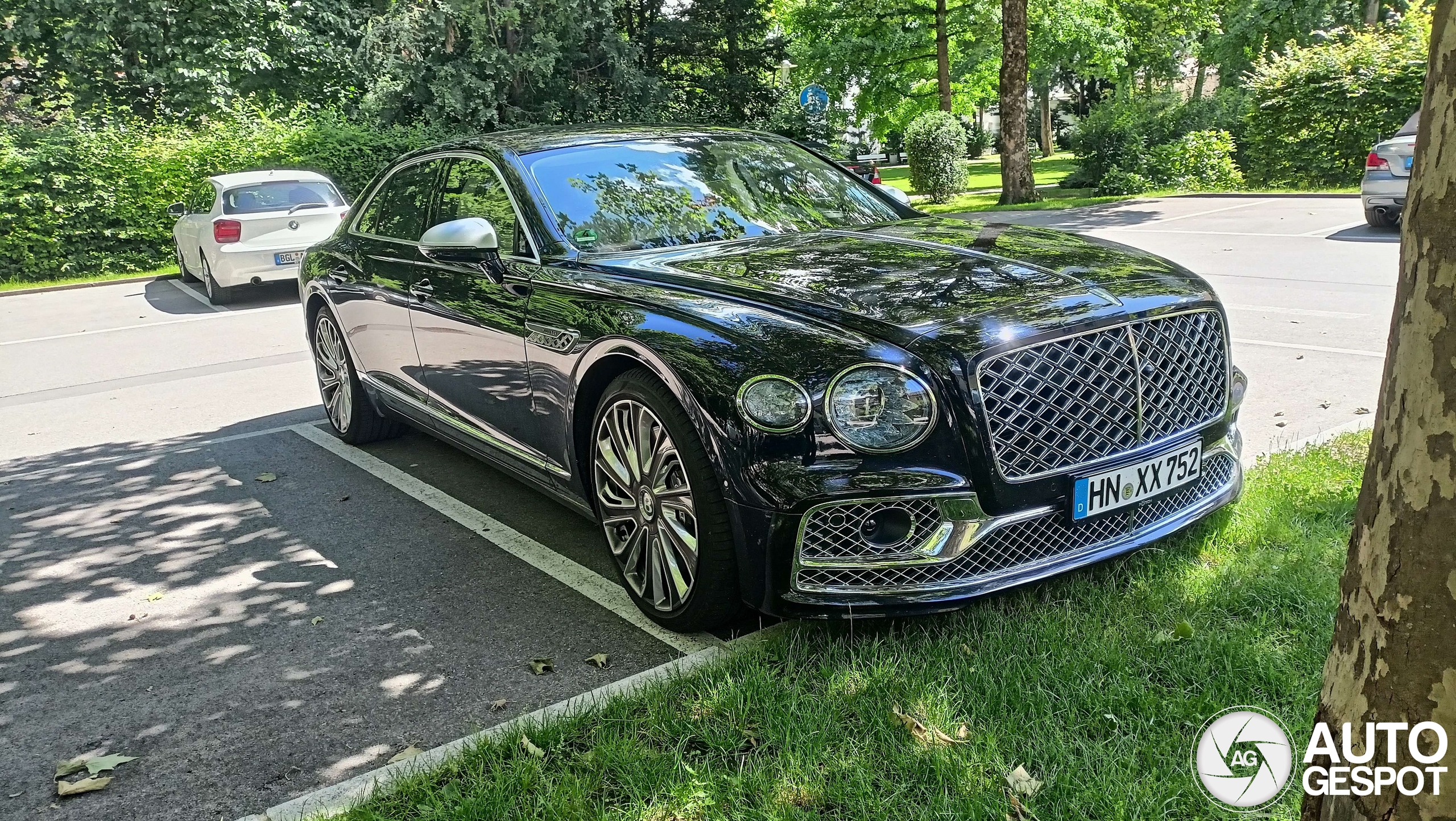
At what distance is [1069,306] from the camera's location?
3549mm

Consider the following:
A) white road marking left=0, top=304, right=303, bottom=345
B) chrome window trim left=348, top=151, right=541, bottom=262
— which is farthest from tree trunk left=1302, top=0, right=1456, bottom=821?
white road marking left=0, top=304, right=303, bottom=345

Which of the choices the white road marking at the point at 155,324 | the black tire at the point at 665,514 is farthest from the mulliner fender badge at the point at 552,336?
the white road marking at the point at 155,324

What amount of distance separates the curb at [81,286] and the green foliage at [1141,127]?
58.0ft

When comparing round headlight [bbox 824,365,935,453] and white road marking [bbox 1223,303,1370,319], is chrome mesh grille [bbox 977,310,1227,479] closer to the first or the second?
round headlight [bbox 824,365,935,453]

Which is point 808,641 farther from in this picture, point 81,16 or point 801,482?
point 81,16

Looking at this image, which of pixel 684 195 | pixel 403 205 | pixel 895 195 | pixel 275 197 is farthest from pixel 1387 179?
pixel 275 197

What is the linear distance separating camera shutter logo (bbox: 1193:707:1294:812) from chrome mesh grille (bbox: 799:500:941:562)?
92cm

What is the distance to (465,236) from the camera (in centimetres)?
446

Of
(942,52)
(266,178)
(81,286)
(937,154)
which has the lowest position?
(81,286)

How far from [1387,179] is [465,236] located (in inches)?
510

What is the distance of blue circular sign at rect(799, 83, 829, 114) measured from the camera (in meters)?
25.9

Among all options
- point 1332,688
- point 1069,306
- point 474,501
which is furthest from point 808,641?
point 474,501

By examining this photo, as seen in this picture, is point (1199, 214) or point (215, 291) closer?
point (215, 291)

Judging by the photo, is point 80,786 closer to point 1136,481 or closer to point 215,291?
point 1136,481
